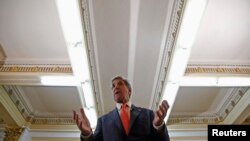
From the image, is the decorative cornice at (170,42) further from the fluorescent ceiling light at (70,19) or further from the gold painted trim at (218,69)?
the fluorescent ceiling light at (70,19)

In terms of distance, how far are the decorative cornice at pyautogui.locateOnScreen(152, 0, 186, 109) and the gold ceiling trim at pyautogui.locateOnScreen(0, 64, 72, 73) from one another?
6.36 ft

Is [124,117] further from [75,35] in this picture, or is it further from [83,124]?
[75,35]

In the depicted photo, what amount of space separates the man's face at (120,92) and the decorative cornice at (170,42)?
6.92 ft

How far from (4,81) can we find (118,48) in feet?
8.68

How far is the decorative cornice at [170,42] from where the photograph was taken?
3.51 metres

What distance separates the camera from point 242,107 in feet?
19.7

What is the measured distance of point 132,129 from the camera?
1407 millimetres

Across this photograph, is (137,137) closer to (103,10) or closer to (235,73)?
(103,10)

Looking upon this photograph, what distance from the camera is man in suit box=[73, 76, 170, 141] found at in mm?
1364

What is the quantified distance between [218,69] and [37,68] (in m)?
3.85

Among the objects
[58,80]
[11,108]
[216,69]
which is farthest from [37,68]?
[216,69]

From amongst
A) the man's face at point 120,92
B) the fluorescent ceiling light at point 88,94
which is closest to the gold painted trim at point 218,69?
the fluorescent ceiling light at point 88,94

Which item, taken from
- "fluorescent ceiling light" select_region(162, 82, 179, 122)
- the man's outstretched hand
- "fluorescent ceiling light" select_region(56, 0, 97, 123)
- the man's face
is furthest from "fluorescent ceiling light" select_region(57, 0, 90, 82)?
the man's outstretched hand

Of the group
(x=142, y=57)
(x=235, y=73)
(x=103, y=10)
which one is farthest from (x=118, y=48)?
(x=235, y=73)
